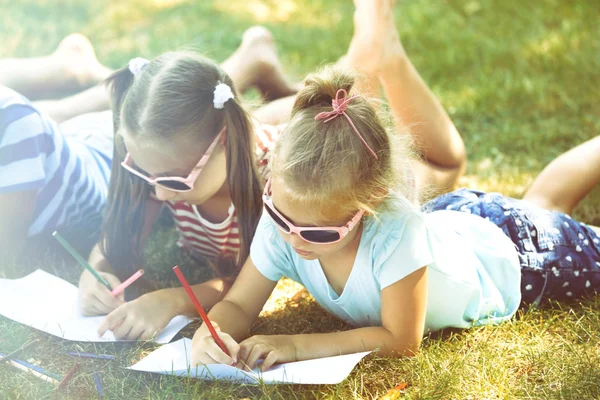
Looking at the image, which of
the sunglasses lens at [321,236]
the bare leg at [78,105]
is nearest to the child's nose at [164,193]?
the sunglasses lens at [321,236]

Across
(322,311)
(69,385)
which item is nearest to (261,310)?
(322,311)

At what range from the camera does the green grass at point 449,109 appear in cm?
158

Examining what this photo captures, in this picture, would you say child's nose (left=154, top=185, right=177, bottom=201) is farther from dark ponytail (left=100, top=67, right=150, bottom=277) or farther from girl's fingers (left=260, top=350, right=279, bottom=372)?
girl's fingers (left=260, top=350, right=279, bottom=372)

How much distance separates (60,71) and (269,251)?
1446mm

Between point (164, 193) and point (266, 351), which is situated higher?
point (164, 193)

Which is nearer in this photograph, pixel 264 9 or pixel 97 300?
pixel 97 300

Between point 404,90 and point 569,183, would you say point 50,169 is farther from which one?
point 569,183

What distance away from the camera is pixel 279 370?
153 centimetres

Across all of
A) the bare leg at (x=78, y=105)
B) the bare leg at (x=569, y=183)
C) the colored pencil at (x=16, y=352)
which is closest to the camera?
the colored pencil at (x=16, y=352)

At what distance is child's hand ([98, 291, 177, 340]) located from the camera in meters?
1.73

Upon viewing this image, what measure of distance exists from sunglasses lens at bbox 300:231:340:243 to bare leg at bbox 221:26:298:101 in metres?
1.35

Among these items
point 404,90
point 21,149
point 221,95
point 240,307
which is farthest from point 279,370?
point 404,90

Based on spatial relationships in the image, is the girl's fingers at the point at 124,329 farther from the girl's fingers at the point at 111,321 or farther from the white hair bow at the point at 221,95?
the white hair bow at the point at 221,95

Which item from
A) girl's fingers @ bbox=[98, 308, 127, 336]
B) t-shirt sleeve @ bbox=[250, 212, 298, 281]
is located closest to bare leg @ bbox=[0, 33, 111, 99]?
girl's fingers @ bbox=[98, 308, 127, 336]
